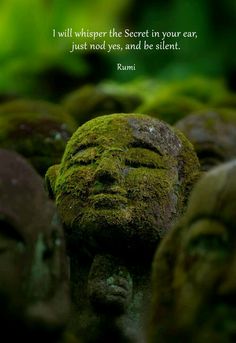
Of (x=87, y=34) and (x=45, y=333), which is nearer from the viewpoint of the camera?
(x=45, y=333)

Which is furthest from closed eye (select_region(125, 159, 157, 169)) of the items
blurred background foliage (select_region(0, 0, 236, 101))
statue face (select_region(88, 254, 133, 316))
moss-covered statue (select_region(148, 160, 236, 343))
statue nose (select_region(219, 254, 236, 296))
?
blurred background foliage (select_region(0, 0, 236, 101))

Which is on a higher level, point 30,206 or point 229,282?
point 30,206

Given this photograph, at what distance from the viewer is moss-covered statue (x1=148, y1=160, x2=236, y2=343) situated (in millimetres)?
3117

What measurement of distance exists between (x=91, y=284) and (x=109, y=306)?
18 centimetres

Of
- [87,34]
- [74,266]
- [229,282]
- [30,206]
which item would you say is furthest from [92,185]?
[87,34]

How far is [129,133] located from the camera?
5266 millimetres

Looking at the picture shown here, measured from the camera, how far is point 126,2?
1769cm

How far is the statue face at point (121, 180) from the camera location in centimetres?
483

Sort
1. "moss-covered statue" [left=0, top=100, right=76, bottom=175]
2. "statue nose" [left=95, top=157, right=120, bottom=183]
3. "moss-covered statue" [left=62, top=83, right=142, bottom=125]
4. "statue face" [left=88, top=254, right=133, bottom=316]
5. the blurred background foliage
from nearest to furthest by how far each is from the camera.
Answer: "statue face" [left=88, top=254, right=133, bottom=316], "statue nose" [left=95, top=157, right=120, bottom=183], "moss-covered statue" [left=0, top=100, right=76, bottom=175], "moss-covered statue" [left=62, top=83, right=142, bottom=125], the blurred background foliage

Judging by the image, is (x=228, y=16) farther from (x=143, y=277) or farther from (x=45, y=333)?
(x=45, y=333)

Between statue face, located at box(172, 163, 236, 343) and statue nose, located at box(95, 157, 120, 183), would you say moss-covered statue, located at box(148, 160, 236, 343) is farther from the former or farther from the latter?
statue nose, located at box(95, 157, 120, 183)

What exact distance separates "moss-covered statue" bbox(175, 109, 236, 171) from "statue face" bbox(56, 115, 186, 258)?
9.33 feet

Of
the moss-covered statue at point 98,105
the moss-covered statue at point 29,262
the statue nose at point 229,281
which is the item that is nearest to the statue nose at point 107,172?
the moss-covered statue at point 29,262

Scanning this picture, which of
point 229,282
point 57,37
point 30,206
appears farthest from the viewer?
point 57,37
